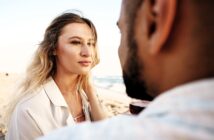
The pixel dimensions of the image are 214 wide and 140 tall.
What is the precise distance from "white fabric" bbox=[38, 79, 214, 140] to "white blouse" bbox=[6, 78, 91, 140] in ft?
5.71

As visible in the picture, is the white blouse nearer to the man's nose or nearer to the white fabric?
the man's nose

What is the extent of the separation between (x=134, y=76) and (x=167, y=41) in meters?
0.14

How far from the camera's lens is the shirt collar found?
2.37 metres

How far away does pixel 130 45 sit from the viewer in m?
0.66

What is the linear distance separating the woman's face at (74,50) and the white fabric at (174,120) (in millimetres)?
2154

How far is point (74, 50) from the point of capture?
2.70 m

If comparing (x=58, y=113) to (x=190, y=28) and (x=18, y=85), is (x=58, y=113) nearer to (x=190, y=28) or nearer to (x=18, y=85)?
(x=18, y=85)

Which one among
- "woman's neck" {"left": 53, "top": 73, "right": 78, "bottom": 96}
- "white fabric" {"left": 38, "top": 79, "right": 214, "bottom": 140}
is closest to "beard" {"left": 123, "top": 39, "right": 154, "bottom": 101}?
"white fabric" {"left": 38, "top": 79, "right": 214, "bottom": 140}

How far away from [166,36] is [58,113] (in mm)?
1901

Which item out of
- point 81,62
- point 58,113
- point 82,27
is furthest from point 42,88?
point 82,27

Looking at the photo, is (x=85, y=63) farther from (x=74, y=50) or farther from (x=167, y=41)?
(x=167, y=41)

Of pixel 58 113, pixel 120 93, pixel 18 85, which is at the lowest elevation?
pixel 120 93

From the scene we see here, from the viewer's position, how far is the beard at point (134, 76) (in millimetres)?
646

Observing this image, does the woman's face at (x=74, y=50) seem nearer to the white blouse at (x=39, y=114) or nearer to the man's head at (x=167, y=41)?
the white blouse at (x=39, y=114)
